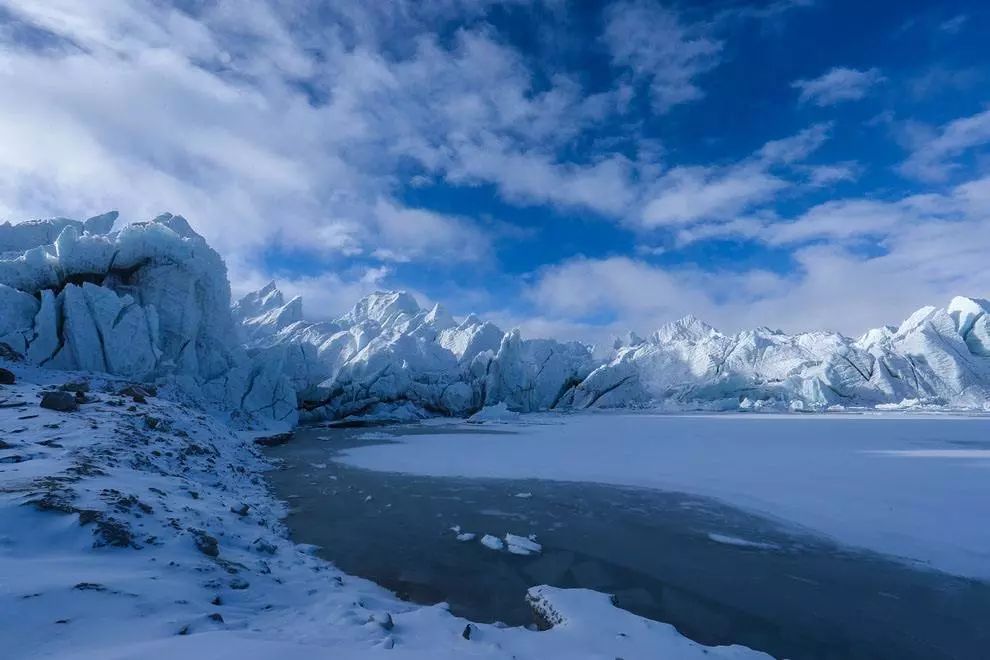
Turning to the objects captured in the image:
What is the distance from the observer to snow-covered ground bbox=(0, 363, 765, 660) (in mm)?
2881

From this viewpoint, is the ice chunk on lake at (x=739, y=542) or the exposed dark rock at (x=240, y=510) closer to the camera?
the ice chunk on lake at (x=739, y=542)

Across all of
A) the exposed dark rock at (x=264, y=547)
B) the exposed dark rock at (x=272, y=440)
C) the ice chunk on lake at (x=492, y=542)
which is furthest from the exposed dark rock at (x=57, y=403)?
the exposed dark rock at (x=272, y=440)

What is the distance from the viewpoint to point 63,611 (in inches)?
118

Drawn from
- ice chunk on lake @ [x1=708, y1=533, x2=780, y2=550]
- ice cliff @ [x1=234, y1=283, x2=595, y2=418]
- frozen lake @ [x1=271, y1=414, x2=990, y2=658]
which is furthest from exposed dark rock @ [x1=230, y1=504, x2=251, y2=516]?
ice cliff @ [x1=234, y1=283, x2=595, y2=418]

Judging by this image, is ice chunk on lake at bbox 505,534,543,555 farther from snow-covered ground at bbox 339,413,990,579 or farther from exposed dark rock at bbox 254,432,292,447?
exposed dark rock at bbox 254,432,292,447

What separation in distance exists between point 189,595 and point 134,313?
1037 inches

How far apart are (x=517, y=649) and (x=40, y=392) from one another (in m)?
14.8

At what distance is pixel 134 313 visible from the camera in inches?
961

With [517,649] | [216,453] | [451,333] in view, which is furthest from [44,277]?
[451,333]

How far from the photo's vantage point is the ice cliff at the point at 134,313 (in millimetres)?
22547

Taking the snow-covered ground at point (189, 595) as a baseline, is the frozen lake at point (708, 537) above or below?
below

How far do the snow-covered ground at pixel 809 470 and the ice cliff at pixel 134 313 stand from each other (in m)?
13.7

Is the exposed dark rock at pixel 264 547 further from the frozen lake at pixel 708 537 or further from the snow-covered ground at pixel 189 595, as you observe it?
the frozen lake at pixel 708 537

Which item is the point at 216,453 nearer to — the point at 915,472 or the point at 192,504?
the point at 192,504
